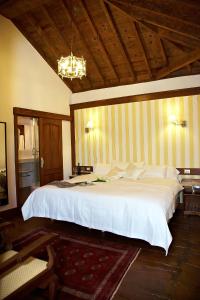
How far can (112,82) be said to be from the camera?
566cm

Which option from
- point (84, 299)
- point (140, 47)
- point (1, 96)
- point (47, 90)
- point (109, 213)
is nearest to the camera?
point (84, 299)

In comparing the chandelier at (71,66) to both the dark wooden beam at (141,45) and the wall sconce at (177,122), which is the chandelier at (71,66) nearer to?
the dark wooden beam at (141,45)

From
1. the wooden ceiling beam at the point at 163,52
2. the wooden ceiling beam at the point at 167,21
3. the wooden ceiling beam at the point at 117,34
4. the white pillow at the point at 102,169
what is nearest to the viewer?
the wooden ceiling beam at the point at 167,21

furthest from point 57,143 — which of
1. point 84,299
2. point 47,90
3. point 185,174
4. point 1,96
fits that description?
point 84,299

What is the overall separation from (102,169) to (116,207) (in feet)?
7.94

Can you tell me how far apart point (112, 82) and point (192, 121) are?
2219 millimetres

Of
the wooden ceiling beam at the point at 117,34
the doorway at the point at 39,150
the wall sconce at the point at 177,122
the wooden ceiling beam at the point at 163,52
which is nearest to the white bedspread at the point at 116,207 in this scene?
the wall sconce at the point at 177,122

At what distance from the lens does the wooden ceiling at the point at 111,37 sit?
386 cm

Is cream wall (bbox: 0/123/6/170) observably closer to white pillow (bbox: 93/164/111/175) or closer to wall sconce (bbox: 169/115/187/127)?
white pillow (bbox: 93/164/111/175)

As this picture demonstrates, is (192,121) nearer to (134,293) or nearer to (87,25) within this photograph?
(87,25)

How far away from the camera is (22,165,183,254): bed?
2803mm


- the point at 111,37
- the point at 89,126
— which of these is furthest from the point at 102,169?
the point at 111,37

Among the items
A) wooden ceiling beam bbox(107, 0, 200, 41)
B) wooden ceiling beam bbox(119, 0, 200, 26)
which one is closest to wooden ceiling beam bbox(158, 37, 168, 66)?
wooden ceiling beam bbox(107, 0, 200, 41)

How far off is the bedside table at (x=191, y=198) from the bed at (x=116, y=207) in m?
0.24
